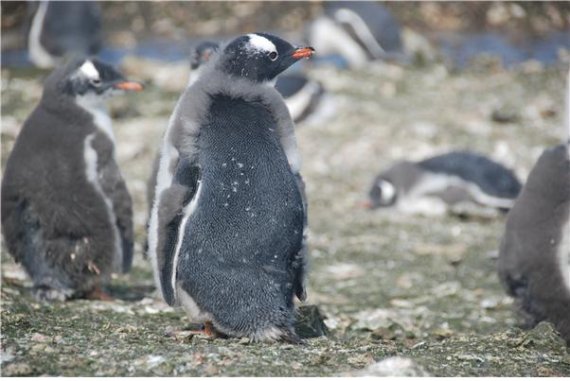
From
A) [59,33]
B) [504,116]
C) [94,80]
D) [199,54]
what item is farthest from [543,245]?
[59,33]

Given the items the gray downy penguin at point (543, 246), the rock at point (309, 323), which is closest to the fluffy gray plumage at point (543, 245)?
the gray downy penguin at point (543, 246)

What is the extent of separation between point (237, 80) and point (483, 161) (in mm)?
4975

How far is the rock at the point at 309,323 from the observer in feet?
13.9

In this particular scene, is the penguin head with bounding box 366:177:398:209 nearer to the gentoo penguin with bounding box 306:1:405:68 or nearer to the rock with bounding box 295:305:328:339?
the rock with bounding box 295:305:328:339

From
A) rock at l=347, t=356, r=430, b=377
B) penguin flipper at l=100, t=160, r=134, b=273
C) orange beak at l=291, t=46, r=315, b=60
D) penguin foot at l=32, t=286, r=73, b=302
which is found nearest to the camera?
rock at l=347, t=356, r=430, b=377

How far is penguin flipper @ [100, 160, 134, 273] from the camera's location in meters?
5.23

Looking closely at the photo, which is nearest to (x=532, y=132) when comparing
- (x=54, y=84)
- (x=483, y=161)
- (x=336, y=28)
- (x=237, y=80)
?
(x=483, y=161)

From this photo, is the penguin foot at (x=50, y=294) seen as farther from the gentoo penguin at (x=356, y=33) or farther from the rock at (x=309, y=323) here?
the gentoo penguin at (x=356, y=33)

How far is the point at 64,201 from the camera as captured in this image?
16.6ft

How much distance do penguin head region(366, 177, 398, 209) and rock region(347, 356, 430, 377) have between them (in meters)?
5.27

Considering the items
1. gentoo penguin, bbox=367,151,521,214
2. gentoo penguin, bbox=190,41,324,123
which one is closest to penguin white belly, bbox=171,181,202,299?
gentoo penguin, bbox=367,151,521,214

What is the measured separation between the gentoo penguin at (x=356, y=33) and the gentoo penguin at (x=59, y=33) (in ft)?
10.2

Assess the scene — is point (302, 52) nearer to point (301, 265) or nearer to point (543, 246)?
point (301, 265)

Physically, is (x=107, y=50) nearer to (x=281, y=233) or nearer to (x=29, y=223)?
(x=29, y=223)
